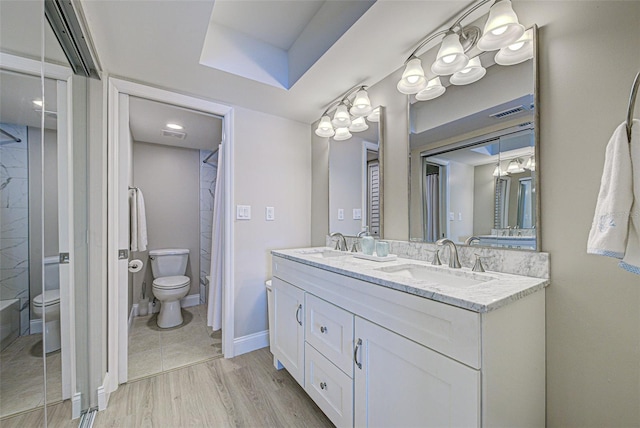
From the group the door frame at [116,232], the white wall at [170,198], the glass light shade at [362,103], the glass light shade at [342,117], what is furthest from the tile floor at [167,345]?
the glass light shade at [362,103]

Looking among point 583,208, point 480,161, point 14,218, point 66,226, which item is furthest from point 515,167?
point 66,226

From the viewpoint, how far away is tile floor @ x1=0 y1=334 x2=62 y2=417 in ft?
2.74

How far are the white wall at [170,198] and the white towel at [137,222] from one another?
22.2 inches

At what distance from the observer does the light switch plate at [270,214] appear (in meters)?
2.37

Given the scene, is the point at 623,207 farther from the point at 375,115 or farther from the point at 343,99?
the point at 343,99

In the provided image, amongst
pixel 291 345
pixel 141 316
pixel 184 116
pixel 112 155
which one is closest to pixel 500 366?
pixel 291 345

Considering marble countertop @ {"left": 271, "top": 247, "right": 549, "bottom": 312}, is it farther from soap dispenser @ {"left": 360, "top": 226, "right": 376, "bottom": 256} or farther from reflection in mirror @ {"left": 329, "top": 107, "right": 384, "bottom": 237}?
reflection in mirror @ {"left": 329, "top": 107, "right": 384, "bottom": 237}

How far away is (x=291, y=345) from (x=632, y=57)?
201 cm

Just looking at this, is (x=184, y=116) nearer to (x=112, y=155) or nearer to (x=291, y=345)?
(x=112, y=155)

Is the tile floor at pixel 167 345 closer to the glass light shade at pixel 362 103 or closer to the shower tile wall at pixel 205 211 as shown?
the shower tile wall at pixel 205 211

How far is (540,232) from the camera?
42.9 inches

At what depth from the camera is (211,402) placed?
5.39ft

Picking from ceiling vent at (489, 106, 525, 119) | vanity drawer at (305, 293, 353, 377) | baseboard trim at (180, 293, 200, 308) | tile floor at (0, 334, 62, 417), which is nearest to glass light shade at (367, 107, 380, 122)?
ceiling vent at (489, 106, 525, 119)

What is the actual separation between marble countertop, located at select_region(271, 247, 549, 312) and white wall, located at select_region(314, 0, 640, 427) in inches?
6.0
